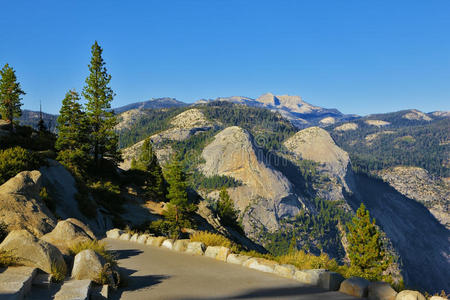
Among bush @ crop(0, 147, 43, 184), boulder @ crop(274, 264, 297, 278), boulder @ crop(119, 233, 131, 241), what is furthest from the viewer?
boulder @ crop(119, 233, 131, 241)

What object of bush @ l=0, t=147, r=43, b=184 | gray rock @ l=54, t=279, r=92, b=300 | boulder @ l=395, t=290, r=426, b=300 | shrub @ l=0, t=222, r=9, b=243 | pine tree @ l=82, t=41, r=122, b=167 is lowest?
boulder @ l=395, t=290, r=426, b=300

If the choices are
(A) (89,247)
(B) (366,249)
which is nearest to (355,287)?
(A) (89,247)

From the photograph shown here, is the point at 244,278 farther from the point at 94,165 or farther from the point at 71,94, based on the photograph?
the point at 71,94

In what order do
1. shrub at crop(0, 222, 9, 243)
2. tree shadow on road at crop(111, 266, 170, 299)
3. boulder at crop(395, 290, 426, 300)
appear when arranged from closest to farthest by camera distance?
boulder at crop(395, 290, 426, 300)
tree shadow on road at crop(111, 266, 170, 299)
shrub at crop(0, 222, 9, 243)

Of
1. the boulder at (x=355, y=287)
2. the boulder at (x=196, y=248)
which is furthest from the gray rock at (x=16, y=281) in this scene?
the boulder at (x=355, y=287)

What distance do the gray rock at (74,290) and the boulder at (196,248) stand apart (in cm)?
686

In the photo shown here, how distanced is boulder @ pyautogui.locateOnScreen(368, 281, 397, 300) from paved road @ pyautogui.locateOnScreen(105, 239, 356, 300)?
60cm

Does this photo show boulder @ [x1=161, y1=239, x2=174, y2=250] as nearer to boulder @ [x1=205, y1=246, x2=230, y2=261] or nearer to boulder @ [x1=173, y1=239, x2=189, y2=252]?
boulder @ [x1=173, y1=239, x2=189, y2=252]

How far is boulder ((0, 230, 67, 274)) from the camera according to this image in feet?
22.1

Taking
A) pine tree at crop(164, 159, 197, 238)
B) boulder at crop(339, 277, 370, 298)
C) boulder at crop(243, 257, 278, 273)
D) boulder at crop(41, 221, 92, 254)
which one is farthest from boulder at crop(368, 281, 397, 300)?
pine tree at crop(164, 159, 197, 238)

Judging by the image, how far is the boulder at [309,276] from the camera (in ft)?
29.3

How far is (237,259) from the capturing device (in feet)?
38.0

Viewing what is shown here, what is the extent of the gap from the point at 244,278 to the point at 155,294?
3.18m

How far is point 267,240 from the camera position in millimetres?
179000
